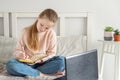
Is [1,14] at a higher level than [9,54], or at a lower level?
higher

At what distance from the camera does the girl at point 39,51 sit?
164 cm

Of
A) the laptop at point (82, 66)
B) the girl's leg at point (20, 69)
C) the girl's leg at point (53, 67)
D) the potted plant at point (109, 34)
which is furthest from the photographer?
the potted plant at point (109, 34)

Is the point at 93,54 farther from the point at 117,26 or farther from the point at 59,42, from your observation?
the point at 117,26

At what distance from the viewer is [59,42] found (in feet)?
7.24

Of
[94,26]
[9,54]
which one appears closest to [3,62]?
[9,54]

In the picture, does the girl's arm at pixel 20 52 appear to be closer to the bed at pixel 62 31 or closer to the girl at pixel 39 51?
the girl at pixel 39 51

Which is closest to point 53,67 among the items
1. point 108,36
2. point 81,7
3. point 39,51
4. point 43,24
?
point 39,51

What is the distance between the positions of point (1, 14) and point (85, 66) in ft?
4.40

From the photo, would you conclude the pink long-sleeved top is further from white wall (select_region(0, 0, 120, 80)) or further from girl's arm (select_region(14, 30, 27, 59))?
white wall (select_region(0, 0, 120, 80))

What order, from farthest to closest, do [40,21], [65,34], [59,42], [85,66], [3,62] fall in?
[65,34]
[59,42]
[3,62]
[40,21]
[85,66]

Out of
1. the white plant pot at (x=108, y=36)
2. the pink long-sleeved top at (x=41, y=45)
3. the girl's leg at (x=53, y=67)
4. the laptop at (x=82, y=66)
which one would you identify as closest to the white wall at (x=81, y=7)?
the white plant pot at (x=108, y=36)

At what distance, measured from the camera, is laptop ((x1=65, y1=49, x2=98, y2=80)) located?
1067mm

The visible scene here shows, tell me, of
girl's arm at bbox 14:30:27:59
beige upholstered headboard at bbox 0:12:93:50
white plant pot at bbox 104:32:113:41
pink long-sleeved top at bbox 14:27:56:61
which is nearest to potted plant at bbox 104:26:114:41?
white plant pot at bbox 104:32:113:41

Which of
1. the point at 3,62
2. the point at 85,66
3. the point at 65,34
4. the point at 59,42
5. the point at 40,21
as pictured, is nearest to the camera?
the point at 85,66
